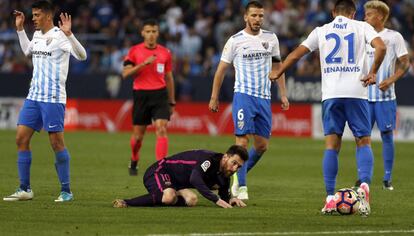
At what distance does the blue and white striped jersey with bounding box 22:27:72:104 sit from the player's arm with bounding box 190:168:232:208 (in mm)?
2235

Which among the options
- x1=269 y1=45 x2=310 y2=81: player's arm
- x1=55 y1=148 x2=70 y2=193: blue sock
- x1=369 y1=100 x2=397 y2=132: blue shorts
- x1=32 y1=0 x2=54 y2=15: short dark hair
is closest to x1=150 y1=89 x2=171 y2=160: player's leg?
x1=369 y1=100 x2=397 y2=132: blue shorts

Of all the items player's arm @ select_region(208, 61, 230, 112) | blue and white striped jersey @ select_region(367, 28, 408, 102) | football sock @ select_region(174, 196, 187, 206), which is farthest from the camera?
blue and white striped jersey @ select_region(367, 28, 408, 102)

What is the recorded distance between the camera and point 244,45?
46.2ft

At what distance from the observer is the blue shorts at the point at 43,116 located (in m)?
13.1

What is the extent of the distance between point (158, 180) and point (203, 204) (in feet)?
2.62

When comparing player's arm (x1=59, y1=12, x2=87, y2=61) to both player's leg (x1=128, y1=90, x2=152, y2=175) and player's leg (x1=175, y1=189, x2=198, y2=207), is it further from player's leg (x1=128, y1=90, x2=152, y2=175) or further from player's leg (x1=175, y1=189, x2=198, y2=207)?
player's leg (x1=128, y1=90, x2=152, y2=175)

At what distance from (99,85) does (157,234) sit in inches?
873

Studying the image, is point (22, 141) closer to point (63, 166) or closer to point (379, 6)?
point (63, 166)

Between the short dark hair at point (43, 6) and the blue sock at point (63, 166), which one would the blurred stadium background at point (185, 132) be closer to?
the blue sock at point (63, 166)

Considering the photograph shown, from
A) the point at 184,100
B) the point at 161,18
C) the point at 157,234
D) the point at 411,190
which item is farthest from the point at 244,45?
the point at 161,18

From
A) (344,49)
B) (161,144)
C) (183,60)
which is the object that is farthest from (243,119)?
(183,60)

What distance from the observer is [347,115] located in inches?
480

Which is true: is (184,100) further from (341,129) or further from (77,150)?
(341,129)

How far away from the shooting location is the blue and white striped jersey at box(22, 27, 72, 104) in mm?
13180
